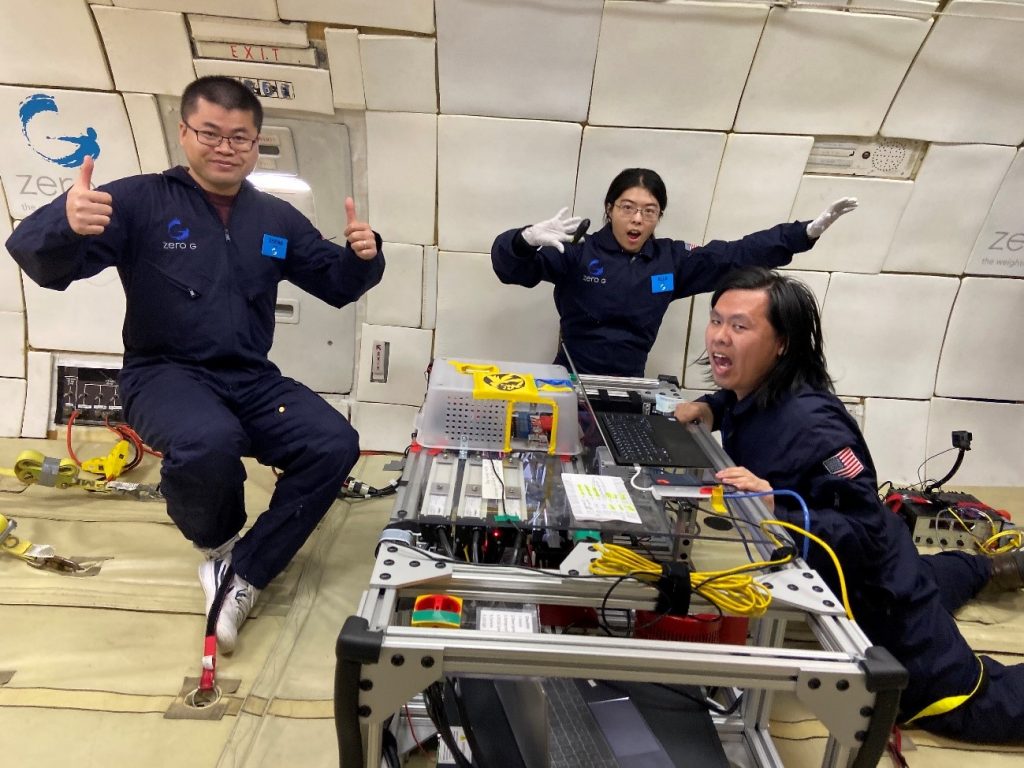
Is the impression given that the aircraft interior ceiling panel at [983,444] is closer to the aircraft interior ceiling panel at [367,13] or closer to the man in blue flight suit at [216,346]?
the man in blue flight suit at [216,346]

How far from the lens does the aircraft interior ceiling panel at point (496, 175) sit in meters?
2.14

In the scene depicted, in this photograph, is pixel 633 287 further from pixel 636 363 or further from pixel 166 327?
pixel 166 327

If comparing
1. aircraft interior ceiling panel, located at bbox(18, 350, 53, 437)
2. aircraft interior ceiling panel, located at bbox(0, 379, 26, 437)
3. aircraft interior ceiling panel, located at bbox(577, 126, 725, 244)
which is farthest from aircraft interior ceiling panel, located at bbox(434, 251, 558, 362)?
aircraft interior ceiling panel, located at bbox(0, 379, 26, 437)

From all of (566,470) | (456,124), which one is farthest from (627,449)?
(456,124)

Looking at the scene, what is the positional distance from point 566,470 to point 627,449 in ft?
0.45

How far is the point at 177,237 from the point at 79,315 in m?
1.07

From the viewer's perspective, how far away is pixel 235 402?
1.68 m

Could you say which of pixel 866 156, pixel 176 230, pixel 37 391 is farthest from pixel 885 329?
pixel 37 391

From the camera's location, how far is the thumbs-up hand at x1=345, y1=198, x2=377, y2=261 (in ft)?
5.51

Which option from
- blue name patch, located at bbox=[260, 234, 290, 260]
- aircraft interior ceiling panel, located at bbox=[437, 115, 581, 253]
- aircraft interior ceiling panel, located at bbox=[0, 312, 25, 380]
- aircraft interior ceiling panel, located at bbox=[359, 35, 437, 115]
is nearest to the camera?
blue name patch, located at bbox=[260, 234, 290, 260]

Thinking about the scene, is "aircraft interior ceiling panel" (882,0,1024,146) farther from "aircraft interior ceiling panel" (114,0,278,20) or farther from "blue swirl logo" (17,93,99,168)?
"blue swirl logo" (17,93,99,168)

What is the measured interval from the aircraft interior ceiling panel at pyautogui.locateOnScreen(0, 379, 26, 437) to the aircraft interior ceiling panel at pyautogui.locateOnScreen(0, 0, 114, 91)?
1.10 m

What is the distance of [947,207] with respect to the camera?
228 cm

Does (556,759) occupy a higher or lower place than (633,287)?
lower
